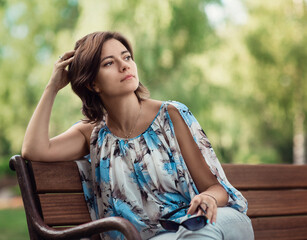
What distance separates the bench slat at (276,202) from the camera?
10.6ft

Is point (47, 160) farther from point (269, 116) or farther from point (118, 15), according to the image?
point (269, 116)

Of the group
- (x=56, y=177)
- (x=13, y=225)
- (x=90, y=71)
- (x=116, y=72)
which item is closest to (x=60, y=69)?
(x=90, y=71)

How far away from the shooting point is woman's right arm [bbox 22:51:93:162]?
2609 mm

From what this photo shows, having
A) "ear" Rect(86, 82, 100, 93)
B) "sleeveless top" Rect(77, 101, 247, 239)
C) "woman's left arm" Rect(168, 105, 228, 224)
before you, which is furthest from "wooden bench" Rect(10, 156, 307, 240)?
"woman's left arm" Rect(168, 105, 228, 224)

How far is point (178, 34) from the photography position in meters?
12.3

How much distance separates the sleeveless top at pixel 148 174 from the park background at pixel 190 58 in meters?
7.44

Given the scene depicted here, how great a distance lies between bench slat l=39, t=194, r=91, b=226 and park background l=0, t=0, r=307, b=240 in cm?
728

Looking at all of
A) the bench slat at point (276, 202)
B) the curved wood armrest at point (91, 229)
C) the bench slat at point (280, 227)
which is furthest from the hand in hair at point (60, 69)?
the bench slat at point (280, 227)

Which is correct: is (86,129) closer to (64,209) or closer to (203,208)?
(64,209)

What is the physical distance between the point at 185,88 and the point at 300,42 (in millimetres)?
4811

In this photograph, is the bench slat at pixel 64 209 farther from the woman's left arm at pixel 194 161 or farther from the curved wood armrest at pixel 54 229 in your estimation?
the woman's left arm at pixel 194 161

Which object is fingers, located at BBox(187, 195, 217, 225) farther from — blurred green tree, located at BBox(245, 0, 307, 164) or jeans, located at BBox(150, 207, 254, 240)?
blurred green tree, located at BBox(245, 0, 307, 164)

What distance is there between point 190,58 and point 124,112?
31.0ft

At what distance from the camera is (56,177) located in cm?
268
